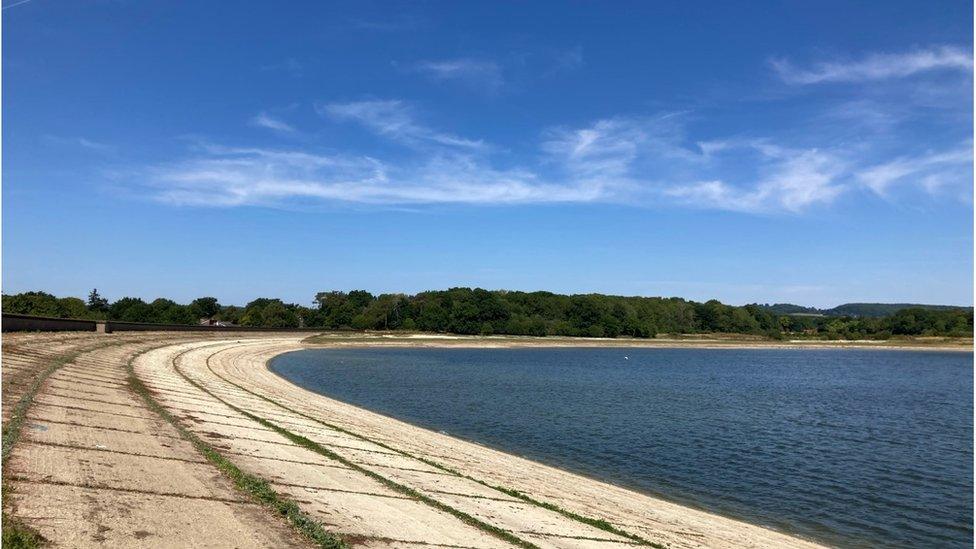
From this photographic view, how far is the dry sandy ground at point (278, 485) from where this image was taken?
1064 centimetres

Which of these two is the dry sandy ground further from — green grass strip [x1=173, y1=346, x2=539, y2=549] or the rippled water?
the rippled water

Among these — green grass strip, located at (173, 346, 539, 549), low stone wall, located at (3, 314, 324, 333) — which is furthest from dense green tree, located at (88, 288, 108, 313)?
green grass strip, located at (173, 346, 539, 549)

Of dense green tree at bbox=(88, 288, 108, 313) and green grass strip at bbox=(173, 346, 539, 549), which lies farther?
dense green tree at bbox=(88, 288, 108, 313)

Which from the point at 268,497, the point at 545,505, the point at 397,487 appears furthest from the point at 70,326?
the point at 545,505

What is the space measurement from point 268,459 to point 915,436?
4026 centimetres

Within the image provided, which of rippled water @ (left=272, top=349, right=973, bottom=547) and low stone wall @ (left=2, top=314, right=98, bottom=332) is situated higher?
low stone wall @ (left=2, top=314, right=98, bottom=332)

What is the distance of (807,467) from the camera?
29.2 m

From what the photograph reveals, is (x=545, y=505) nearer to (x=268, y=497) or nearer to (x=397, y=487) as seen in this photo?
(x=397, y=487)

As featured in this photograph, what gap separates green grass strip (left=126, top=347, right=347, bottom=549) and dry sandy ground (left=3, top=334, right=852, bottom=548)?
0.84 ft

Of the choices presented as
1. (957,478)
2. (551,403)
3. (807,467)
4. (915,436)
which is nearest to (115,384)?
(551,403)

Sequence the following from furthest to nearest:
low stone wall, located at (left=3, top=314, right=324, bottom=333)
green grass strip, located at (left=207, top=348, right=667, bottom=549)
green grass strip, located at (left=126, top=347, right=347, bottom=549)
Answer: low stone wall, located at (left=3, top=314, right=324, bottom=333) → green grass strip, located at (left=207, top=348, right=667, bottom=549) → green grass strip, located at (left=126, top=347, right=347, bottom=549)

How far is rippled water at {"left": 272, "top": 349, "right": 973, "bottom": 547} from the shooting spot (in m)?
22.5

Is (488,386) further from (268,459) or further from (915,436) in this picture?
(268,459)

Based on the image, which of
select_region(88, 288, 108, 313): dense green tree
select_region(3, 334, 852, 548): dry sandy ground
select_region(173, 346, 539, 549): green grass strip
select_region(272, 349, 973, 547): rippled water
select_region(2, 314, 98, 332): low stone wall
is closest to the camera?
select_region(3, 334, 852, 548): dry sandy ground
